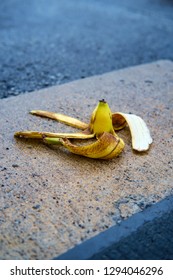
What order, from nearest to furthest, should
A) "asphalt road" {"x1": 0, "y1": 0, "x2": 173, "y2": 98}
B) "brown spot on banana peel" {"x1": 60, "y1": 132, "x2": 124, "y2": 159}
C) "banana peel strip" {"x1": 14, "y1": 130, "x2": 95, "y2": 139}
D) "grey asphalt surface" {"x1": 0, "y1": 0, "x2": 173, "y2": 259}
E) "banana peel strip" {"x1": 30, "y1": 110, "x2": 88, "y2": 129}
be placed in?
"brown spot on banana peel" {"x1": 60, "y1": 132, "x2": 124, "y2": 159}
"banana peel strip" {"x1": 14, "y1": 130, "x2": 95, "y2": 139}
"banana peel strip" {"x1": 30, "y1": 110, "x2": 88, "y2": 129}
"grey asphalt surface" {"x1": 0, "y1": 0, "x2": 173, "y2": 259}
"asphalt road" {"x1": 0, "y1": 0, "x2": 173, "y2": 98}

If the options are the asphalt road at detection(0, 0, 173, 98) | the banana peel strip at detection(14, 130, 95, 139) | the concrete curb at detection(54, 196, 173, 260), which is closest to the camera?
the concrete curb at detection(54, 196, 173, 260)

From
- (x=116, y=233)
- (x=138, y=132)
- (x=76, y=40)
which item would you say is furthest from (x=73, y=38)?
(x=116, y=233)

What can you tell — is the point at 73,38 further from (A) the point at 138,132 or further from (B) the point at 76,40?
(A) the point at 138,132

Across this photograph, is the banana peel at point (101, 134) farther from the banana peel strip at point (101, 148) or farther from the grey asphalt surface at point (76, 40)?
the grey asphalt surface at point (76, 40)

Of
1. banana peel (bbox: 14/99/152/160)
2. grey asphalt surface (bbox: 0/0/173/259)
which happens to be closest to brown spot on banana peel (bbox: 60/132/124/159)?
banana peel (bbox: 14/99/152/160)

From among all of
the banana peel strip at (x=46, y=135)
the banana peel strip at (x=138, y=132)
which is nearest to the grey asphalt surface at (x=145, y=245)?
the banana peel strip at (x=138, y=132)

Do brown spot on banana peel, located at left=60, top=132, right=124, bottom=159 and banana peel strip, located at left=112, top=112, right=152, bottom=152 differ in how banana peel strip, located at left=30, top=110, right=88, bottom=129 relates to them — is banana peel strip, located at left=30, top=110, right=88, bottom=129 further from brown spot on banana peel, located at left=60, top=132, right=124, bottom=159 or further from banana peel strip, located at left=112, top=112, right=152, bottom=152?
brown spot on banana peel, located at left=60, top=132, right=124, bottom=159

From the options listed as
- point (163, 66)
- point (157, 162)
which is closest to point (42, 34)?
point (163, 66)
